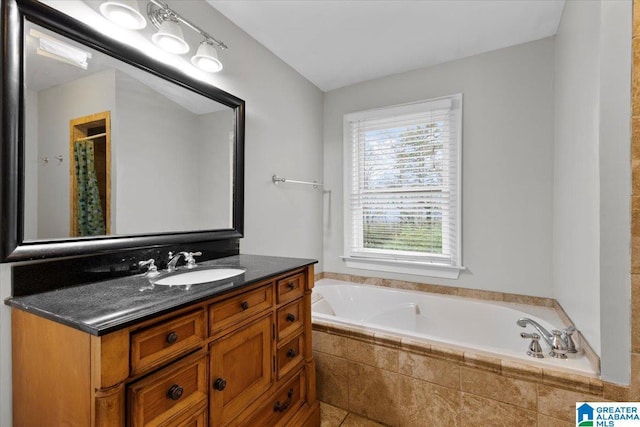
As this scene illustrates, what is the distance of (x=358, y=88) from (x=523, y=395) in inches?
105

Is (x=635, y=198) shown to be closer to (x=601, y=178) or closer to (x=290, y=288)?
(x=601, y=178)

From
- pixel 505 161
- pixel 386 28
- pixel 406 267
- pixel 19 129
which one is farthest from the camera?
pixel 406 267

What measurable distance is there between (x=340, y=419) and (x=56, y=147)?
6.50 ft

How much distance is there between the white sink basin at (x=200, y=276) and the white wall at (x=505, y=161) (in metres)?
1.79

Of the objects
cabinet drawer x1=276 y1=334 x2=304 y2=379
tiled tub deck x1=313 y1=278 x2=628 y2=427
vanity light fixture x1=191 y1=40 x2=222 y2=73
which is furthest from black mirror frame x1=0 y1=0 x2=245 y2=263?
tiled tub deck x1=313 y1=278 x2=628 y2=427

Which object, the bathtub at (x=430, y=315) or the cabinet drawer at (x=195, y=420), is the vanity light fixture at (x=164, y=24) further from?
the bathtub at (x=430, y=315)

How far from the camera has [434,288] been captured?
8.58ft

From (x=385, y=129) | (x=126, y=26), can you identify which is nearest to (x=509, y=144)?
(x=385, y=129)

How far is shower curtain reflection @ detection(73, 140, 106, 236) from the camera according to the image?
1229 millimetres

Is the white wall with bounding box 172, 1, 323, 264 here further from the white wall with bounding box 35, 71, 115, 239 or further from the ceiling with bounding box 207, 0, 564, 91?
the white wall with bounding box 35, 71, 115, 239

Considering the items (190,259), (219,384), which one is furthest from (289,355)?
(190,259)

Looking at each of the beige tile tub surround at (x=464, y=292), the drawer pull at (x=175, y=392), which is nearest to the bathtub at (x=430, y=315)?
the beige tile tub surround at (x=464, y=292)

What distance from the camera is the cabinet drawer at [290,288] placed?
57.3 inches

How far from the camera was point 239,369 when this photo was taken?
1209 millimetres
